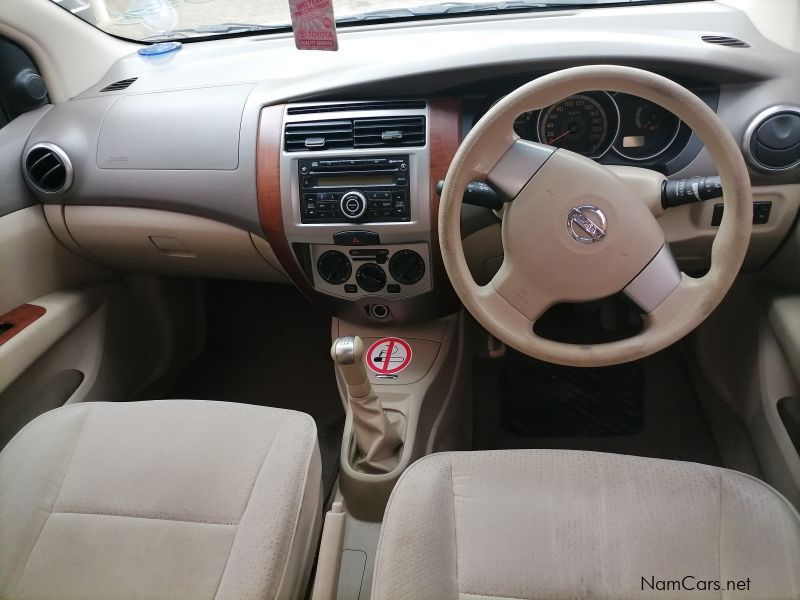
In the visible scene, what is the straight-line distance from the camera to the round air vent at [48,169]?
5.10 feet

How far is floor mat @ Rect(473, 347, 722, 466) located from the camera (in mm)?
1840

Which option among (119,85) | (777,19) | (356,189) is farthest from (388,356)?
(777,19)

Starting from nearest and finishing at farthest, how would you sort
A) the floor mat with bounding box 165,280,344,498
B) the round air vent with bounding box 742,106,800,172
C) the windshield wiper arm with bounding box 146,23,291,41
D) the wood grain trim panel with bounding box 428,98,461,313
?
the round air vent with bounding box 742,106,800,172
the wood grain trim panel with bounding box 428,98,461,313
the windshield wiper arm with bounding box 146,23,291,41
the floor mat with bounding box 165,280,344,498

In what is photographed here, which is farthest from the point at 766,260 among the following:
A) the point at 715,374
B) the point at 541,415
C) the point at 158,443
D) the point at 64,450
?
the point at 64,450

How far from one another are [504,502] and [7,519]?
0.85m

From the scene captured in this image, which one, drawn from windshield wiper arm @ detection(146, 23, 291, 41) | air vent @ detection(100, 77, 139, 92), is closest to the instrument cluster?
windshield wiper arm @ detection(146, 23, 291, 41)

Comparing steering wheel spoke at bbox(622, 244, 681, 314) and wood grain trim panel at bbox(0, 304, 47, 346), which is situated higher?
steering wheel spoke at bbox(622, 244, 681, 314)

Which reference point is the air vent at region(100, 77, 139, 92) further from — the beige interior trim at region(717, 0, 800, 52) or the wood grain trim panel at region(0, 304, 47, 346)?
the beige interior trim at region(717, 0, 800, 52)

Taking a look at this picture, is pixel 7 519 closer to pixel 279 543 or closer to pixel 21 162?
pixel 279 543

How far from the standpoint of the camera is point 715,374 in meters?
1.80

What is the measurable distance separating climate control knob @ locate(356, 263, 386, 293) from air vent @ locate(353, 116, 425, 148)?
0.29 m

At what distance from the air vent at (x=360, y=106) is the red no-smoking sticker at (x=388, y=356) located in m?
0.60

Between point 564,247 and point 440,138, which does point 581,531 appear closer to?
point 564,247

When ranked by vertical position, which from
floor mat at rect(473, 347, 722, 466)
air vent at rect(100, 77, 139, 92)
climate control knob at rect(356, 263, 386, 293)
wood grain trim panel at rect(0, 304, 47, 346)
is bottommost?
floor mat at rect(473, 347, 722, 466)
